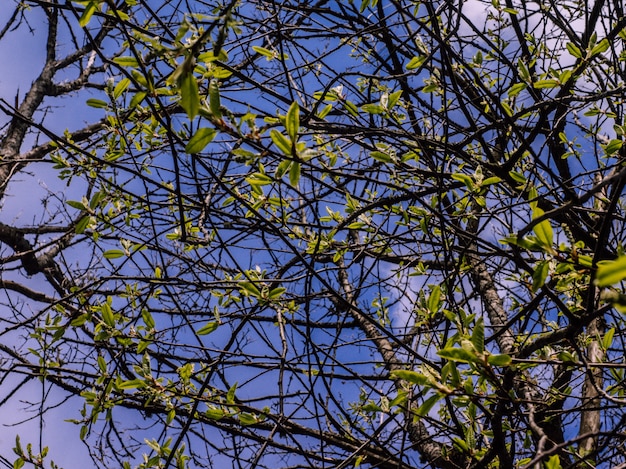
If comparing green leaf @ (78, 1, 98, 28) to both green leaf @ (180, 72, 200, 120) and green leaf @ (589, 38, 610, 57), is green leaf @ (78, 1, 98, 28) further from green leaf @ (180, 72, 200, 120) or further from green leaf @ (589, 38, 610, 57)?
green leaf @ (589, 38, 610, 57)

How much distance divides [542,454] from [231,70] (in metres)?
1.08

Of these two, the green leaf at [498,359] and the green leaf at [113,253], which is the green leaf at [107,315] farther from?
the green leaf at [498,359]

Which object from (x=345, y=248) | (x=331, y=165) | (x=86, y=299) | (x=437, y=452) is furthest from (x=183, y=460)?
(x=437, y=452)

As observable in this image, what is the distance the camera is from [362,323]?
15.5ft

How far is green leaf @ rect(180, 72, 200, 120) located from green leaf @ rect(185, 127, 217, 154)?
121mm

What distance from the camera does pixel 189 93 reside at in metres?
0.91

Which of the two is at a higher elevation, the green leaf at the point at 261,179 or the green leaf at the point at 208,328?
the green leaf at the point at 261,179

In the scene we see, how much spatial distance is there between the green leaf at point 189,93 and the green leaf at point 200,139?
121 millimetres

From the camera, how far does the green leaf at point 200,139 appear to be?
1.05 m

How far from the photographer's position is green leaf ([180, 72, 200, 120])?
0.90 m

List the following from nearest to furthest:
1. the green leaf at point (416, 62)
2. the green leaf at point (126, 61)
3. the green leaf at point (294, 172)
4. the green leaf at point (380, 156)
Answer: the green leaf at point (294, 172)
the green leaf at point (126, 61)
the green leaf at point (380, 156)
the green leaf at point (416, 62)

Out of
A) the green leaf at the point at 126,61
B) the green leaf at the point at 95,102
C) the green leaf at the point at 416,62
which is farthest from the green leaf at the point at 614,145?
the green leaf at the point at 95,102

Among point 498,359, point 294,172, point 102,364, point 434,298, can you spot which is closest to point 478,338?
point 498,359

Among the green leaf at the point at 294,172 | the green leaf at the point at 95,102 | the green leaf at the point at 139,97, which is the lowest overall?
the green leaf at the point at 294,172
